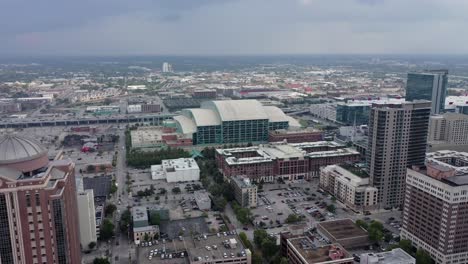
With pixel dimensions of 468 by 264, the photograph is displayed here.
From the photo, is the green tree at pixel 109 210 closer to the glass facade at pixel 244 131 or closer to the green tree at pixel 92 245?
the green tree at pixel 92 245

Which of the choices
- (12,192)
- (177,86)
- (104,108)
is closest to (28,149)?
(12,192)

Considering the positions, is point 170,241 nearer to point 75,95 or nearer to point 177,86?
point 75,95

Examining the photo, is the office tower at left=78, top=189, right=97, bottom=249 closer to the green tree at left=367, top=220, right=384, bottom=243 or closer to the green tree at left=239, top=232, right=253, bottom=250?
the green tree at left=239, top=232, right=253, bottom=250

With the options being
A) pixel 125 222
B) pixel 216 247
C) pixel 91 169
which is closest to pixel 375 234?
pixel 216 247

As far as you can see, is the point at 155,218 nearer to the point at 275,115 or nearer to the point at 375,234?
the point at 375,234

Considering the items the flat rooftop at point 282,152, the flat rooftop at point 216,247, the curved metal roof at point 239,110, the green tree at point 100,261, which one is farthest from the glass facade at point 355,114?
the green tree at point 100,261

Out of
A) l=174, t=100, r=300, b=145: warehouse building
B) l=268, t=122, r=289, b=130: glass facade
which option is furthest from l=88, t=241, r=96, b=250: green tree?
l=268, t=122, r=289, b=130: glass facade

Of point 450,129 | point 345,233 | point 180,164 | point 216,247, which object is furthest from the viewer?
point 450,129
